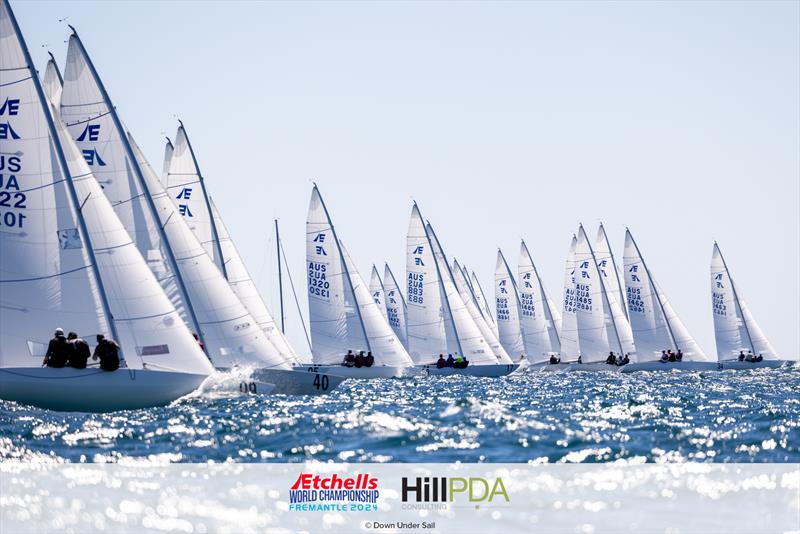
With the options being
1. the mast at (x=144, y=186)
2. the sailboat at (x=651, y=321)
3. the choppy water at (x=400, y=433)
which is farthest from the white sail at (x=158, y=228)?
the sailboat at (x=651, y=321)

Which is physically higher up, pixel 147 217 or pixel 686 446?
pixel 147 217

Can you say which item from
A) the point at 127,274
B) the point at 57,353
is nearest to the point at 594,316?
the point at 127,274

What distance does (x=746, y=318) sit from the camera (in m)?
73.0

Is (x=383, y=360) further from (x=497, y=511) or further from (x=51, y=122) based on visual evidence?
(x=497, y=511)

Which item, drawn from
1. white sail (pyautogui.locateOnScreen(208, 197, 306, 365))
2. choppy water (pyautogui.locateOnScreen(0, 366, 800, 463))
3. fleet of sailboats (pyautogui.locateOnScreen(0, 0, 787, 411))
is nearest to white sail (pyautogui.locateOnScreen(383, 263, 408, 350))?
fleet of sailboats (pyautogui.locateOnScreen(0, 0, 787, 411))

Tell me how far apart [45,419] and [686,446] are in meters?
10.8

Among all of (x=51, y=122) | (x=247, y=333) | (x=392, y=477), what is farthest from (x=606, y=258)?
(x=392, y=477)

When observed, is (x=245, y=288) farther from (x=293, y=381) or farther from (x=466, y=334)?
(x=466, y=334)

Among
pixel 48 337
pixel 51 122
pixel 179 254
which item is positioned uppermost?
pixel 51 122

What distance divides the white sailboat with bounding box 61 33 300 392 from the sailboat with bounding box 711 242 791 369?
48.4m

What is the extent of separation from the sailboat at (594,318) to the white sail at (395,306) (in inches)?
463

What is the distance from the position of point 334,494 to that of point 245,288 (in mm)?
24760

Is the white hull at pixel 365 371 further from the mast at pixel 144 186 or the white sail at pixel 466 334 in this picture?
the mast at pixel 144 186

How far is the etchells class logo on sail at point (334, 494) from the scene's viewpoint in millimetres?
11656
